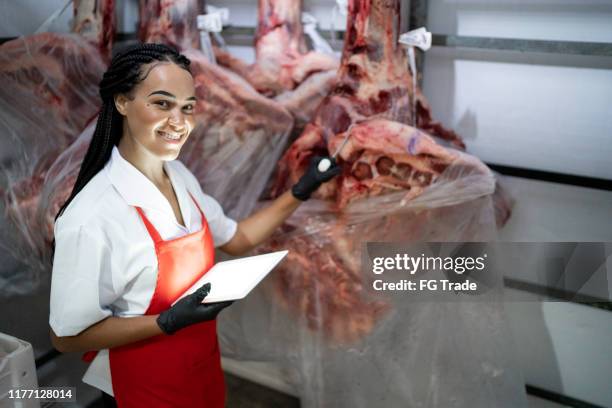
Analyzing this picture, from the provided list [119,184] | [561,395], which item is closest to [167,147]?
[119,184]

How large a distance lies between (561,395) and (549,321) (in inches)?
8.5

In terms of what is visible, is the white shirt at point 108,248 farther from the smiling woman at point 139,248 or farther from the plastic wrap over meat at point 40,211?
the plastic wrap over meat at point 40,211

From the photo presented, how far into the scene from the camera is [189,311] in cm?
123

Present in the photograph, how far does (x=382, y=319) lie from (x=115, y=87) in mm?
910

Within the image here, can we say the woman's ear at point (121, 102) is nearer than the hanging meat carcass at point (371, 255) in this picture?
Yes

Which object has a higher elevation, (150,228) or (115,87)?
(115,87)

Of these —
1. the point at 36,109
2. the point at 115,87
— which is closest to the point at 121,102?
the point at 115,87

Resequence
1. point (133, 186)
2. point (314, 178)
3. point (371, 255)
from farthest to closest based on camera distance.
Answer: point (371, 255) < point (314, 178) < point (133, 186)

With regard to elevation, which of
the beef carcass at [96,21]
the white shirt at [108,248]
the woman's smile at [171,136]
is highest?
the beef carcass at [96,21]

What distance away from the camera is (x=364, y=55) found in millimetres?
1688

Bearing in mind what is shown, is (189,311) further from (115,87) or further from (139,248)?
(115,87)

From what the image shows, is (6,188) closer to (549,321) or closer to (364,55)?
(364,55)

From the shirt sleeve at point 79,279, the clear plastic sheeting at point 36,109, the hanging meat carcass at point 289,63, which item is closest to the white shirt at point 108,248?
the shirt sleeve at point 79,279

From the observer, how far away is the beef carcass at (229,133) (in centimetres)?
190
